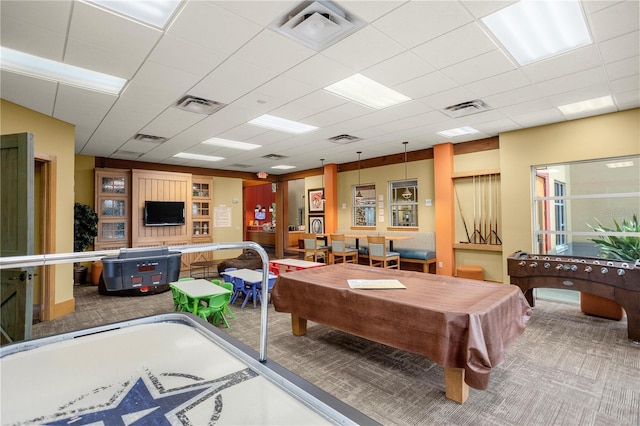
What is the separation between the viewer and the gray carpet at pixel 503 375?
220cm

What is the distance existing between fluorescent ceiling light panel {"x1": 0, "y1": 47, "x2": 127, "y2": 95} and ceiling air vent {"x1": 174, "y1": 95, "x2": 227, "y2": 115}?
2.25 feet

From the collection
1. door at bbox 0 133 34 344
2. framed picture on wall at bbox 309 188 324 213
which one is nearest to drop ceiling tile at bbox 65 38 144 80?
door at bbox 0 133 34 344

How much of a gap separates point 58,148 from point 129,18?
3362 mm

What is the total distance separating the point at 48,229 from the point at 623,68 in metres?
7.45

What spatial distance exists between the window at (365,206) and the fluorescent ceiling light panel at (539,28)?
18.3 ft

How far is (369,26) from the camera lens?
8.37ft

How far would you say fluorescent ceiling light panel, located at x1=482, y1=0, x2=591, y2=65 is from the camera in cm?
244

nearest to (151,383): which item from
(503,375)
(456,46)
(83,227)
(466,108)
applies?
(503,375)

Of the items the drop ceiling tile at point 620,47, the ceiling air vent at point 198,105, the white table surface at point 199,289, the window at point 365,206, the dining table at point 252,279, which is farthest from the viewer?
the window at point 365,206

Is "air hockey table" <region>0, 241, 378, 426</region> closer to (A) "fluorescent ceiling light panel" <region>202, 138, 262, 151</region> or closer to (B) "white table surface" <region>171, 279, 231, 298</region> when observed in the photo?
(B) "white table surface" <region>171, 279, 231, 298</region>

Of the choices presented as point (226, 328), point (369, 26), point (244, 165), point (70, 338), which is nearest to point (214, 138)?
point (244, 165)

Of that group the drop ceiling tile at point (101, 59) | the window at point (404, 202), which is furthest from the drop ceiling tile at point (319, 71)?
the window at point (404, 202)

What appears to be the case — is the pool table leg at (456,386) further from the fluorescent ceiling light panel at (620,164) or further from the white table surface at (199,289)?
the fluorescent ceiling light panel at (620,164)

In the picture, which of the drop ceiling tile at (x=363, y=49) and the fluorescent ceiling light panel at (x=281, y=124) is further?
the fluorescent ceiling light panel at (x=281, y=124)
